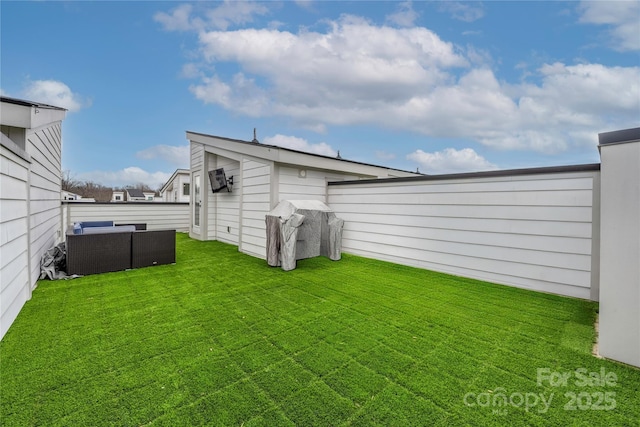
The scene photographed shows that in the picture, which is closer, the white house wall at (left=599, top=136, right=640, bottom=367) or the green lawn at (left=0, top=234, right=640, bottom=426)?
the green lawn at (left=0, top=234, right=640, bottom=426)

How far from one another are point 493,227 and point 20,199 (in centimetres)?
656

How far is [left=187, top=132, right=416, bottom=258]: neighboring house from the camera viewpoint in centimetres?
605

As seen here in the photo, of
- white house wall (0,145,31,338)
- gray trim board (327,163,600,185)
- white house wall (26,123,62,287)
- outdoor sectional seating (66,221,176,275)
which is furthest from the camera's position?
outdoor sectional seating (66,221,176,275)

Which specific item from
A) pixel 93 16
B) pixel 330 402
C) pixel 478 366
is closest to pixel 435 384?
pixel 478 366

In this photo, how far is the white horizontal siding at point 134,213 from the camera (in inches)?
376

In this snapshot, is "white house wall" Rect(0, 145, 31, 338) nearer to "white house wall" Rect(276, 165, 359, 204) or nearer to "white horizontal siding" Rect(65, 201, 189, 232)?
"white house wall" Rect(276, 165, 359, 204)

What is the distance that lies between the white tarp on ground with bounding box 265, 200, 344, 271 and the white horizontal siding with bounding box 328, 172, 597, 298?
3.09ft

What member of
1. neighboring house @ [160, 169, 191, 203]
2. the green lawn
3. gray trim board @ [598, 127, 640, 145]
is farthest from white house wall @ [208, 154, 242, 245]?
neighboring house @ [160, 169, 191, 203]

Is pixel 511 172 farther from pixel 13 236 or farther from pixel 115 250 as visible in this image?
pixel 115 250

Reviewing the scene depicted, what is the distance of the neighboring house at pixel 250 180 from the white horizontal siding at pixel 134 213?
266 cm

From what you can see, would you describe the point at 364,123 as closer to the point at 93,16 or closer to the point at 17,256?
the point at 93,16

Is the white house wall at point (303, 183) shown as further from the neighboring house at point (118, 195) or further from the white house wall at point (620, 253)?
the neighboring house at point (118, 195)

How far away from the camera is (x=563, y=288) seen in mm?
3785

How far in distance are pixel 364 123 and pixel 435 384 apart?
1223 cm
